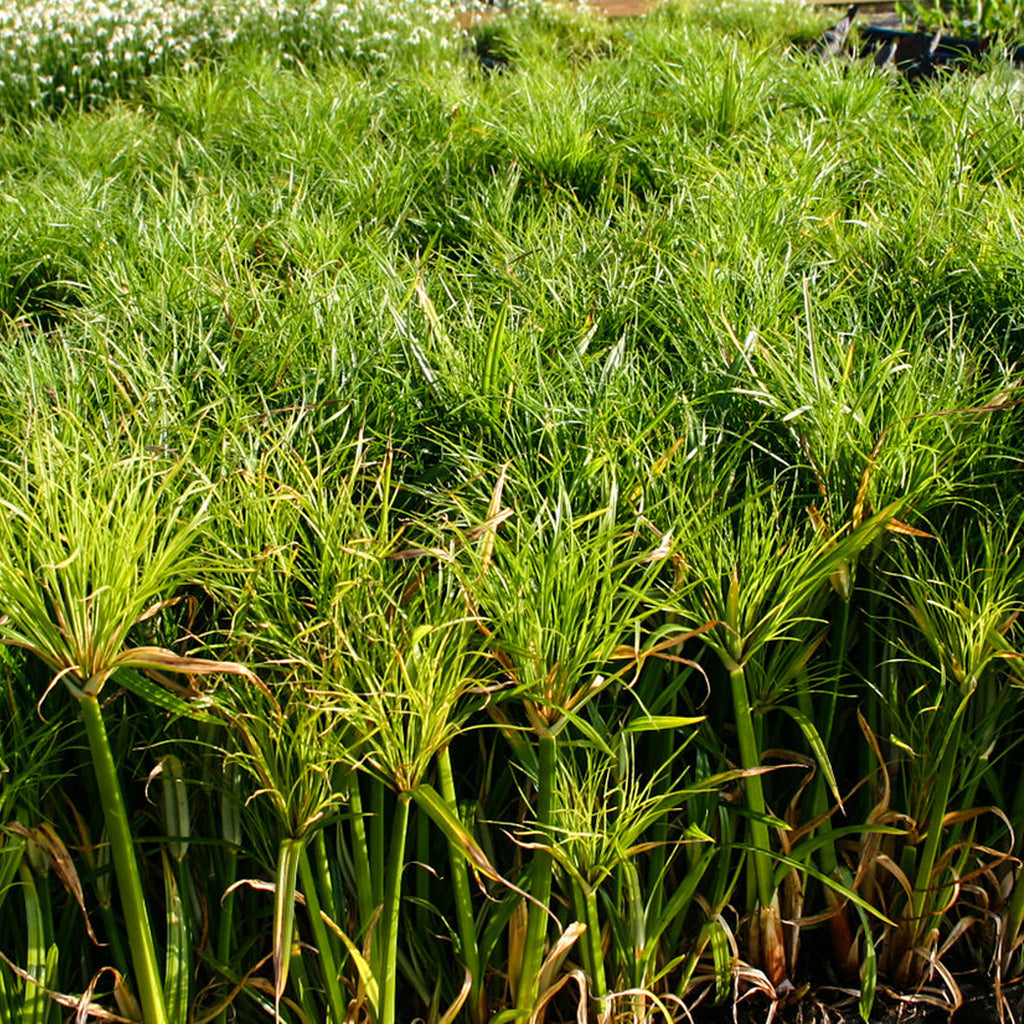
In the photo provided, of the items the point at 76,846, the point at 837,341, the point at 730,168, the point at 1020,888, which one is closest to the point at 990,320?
the point at 837,341

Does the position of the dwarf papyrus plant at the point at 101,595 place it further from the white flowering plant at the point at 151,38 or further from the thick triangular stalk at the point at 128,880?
the white flowering plant at the point at 151,38

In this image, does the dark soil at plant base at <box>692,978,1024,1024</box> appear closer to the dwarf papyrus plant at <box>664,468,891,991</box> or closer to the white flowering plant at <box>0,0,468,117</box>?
the dwarf papyrus plant at <box>664,468,891,991</box>

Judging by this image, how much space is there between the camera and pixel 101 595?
5.06 ft

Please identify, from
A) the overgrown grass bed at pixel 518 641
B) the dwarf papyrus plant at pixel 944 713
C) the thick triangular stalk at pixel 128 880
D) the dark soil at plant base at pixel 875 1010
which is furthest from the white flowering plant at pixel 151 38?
the dark soil at plant base at pixel 875 1010

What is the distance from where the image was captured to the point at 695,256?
268 cm

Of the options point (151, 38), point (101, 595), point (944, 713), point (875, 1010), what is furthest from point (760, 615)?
point (151, 38)

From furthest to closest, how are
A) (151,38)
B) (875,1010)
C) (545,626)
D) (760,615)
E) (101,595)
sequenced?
(151,38) → (875,1010) → (760,615) → (545,626) → (101,595)

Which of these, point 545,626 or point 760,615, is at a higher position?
point 545,626

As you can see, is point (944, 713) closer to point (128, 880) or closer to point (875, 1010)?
point (875, 1010)

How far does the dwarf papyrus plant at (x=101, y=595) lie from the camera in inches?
59.9

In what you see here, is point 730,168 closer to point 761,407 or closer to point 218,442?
point 761,407

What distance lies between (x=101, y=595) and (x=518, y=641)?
22.0 inches

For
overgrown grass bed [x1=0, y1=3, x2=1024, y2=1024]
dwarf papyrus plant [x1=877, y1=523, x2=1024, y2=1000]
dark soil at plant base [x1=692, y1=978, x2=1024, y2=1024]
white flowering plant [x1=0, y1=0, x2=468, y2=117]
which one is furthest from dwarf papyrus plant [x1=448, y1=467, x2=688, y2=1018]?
white flowering plant [x1=0, y1=0, x2=468, y2=117]

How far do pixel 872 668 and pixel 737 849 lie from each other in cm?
38
